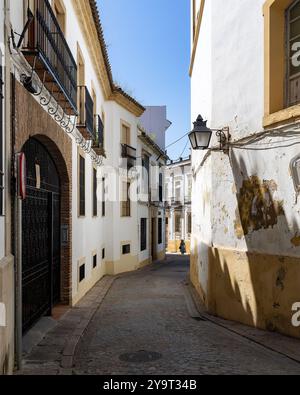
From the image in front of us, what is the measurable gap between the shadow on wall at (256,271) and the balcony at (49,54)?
339cm

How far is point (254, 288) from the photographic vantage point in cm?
751

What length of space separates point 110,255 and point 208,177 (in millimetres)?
8943

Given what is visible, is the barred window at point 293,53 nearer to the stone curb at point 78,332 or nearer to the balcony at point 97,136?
the stone curb at point 78,332

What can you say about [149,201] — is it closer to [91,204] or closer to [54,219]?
[91,204]

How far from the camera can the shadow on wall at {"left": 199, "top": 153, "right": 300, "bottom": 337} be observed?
682 cm

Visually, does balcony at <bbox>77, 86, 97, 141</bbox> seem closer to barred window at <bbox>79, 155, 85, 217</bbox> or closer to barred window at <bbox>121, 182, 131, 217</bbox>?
barred window at <bbox>79, 155, 85, 217</bbox>

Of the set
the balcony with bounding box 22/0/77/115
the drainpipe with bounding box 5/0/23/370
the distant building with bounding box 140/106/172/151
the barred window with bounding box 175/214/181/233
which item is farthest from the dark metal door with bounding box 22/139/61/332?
the barred window with bounding box 175/214/181/233

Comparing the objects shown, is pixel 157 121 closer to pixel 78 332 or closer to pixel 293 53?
pixel 293 53

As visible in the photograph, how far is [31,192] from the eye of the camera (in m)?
7.14

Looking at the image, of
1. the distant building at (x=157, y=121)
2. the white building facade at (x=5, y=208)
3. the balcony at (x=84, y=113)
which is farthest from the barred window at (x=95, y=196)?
the distant building at (x=157, y=121)

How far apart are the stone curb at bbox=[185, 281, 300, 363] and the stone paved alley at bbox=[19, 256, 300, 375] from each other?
0.08m

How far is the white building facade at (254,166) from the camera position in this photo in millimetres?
6859

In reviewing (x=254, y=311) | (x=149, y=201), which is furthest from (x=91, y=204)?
(x=149, y=201)

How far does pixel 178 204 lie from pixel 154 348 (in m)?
35.4
